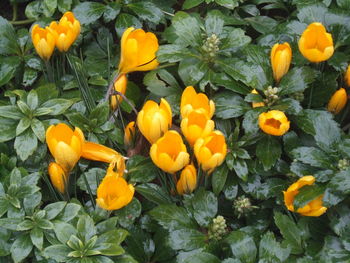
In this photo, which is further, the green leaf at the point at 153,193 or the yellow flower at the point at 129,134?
the yellow flower at the point at 129,134

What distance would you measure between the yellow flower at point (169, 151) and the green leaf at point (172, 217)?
16cm

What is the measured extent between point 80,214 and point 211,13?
3.14ft

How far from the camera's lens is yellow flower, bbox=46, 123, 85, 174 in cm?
176

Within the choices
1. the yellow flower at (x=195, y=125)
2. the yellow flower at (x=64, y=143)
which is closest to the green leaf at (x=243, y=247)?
the yellow flower at (x=195, y=125)

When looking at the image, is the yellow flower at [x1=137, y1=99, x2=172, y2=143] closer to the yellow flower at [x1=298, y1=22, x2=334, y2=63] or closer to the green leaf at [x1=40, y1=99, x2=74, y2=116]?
the green leaf at [x1=40, y1=99, x2=74, y2=116]

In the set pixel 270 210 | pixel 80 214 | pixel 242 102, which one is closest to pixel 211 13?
pixel 242 102

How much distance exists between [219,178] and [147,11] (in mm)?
827

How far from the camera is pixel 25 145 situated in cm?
194

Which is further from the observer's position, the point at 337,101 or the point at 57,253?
the point at 337,101

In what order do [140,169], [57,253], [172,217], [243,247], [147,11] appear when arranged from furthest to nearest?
[147,11]
[140,169]
[172,217]
[243,247]
[57,253]

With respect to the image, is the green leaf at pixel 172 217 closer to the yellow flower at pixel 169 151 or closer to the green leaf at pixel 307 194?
the yellow flower at pixel 169 151

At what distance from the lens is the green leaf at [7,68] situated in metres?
2.25

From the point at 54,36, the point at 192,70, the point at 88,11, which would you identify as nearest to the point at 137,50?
the point at 192,70

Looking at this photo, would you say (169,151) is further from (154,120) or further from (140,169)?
(140,169)
